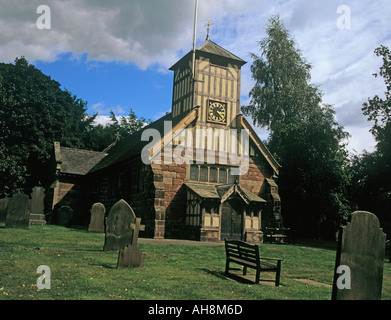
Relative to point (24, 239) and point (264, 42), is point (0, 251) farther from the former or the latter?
point (264, 42)

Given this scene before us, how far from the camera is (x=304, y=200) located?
1281 inches

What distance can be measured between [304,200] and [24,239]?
2400 cm

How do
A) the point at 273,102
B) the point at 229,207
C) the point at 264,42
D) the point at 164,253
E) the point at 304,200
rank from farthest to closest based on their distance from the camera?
the point at 264,42 < the point at 273,102 < the point at 304,200 < the point at 229,207 < the point at 164,253

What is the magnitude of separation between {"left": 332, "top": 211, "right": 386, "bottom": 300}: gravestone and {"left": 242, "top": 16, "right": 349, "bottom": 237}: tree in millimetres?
24344

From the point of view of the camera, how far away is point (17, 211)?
19.5m

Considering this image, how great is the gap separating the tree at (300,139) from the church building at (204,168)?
250 inches

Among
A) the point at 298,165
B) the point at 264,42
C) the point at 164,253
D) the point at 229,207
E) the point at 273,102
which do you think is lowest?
the point at 164,253

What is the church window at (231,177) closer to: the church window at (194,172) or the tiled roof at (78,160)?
the church window at (194,172)

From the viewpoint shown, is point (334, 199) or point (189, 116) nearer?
point (189, 116)

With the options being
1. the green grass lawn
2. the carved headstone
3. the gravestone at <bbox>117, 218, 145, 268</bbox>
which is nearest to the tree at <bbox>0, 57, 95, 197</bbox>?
the carved headstone

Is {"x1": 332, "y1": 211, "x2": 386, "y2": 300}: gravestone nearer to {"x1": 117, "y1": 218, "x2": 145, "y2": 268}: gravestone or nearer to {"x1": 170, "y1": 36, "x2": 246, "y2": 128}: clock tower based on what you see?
{"x1": 117, "y1": 218, "x2": 145, "y2": 268}: gravestone

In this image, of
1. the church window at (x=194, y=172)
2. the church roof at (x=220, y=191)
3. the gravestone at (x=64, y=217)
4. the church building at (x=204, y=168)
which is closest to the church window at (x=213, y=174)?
the church building at (x=204, y=168)

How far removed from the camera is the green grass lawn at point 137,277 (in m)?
7.22
